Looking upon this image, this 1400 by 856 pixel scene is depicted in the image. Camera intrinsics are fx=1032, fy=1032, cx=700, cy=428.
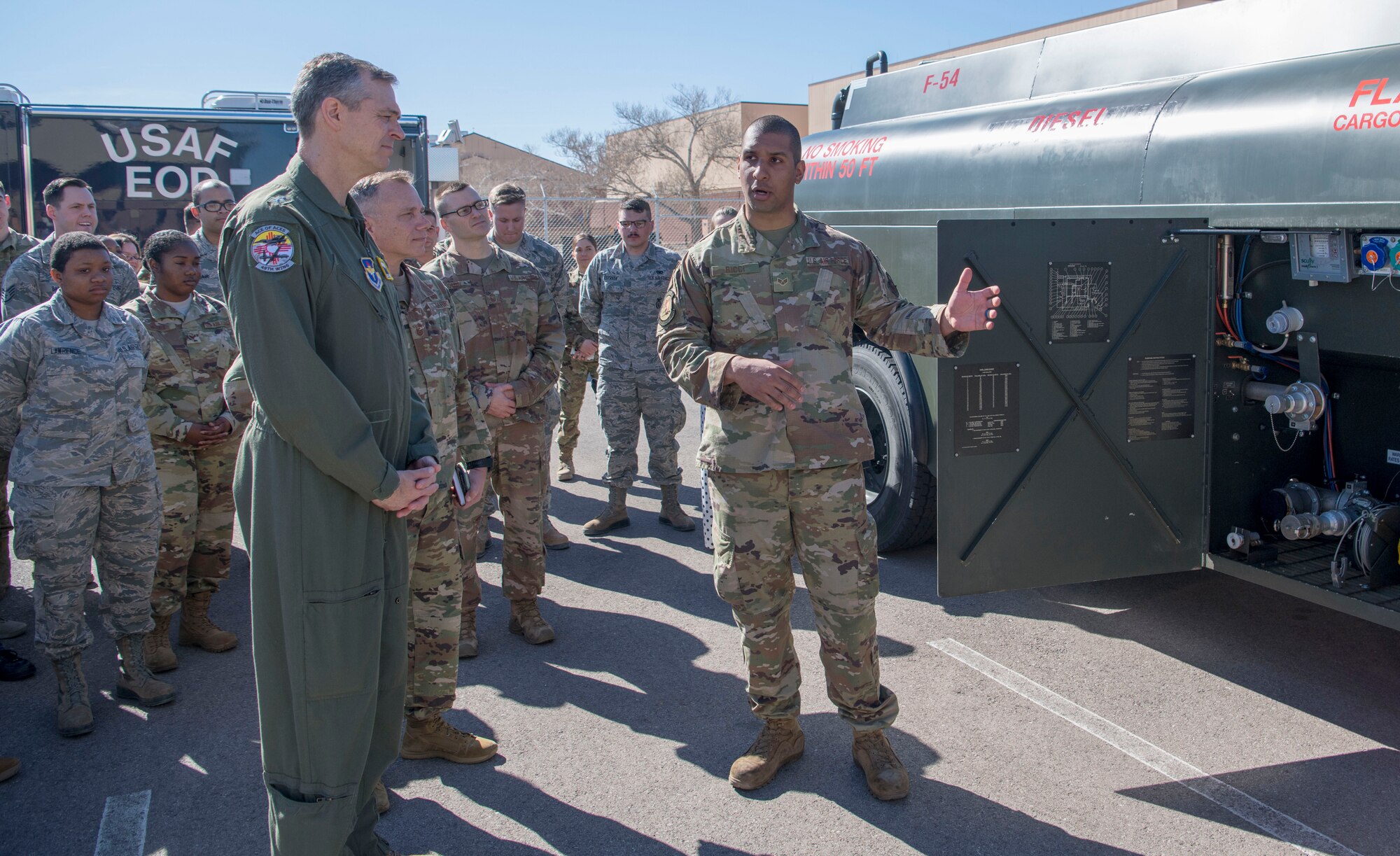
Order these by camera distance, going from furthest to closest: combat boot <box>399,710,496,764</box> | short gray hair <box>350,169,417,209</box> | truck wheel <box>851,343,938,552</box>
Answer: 1. truck wheel <box>851,343,938,552</box>
2. combat boot <box>399,710,496,764</box>
3. short gray hair <box>350,169,417,209</box>

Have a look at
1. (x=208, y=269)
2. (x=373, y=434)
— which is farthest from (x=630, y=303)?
(x=373, y=434)

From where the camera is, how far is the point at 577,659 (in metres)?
4.46

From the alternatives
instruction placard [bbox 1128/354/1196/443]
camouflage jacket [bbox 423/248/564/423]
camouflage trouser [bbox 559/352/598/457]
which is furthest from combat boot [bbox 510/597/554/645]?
camouflage trouser [bbox 559/352/598/457]

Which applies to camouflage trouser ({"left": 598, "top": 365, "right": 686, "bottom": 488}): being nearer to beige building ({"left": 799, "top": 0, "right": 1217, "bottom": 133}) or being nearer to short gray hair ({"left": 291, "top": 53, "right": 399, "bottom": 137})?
short gray hair ({"left": 291, "top": 53, "right": 399, "bottom": 137})

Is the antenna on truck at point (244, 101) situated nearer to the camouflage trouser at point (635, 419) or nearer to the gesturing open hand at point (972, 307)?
the camouflage trouser at point (635, 419)

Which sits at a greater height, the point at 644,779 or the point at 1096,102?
the point at 1096,102

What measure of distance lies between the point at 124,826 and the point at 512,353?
229 cm

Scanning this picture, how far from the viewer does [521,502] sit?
4.59m

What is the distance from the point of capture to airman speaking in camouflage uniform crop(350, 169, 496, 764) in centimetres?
328

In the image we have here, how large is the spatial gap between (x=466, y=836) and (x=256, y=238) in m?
1.86

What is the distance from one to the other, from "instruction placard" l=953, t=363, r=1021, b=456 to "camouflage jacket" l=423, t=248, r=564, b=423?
1.75 meters

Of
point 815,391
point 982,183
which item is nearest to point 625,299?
point 982,183

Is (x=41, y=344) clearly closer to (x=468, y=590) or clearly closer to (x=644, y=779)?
(x=468, y=590)

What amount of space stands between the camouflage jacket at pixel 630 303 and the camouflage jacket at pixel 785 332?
3.03 meters
